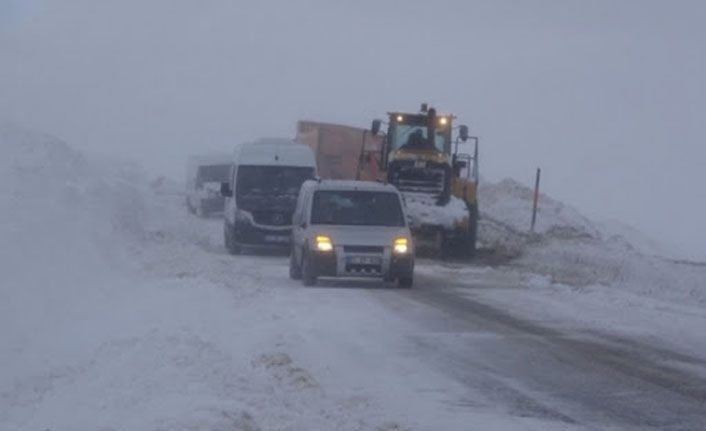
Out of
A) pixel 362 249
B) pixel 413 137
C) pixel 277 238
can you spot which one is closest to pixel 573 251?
pixel 413 137

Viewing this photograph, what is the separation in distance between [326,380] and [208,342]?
1.92 metres

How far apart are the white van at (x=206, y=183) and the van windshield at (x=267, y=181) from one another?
21.4m

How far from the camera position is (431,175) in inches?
1571

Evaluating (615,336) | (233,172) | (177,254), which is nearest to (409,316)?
(615,336)

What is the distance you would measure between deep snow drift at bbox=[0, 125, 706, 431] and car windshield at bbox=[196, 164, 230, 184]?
24.8 meters

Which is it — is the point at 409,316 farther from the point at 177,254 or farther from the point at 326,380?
the point at 177,254

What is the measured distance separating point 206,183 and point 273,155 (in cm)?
2499

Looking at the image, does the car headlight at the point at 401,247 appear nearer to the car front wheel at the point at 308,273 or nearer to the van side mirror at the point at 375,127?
the car front wheel at the point at 308,273

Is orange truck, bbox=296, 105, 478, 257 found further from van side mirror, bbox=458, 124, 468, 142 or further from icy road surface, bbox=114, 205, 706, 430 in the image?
icy road surface, bbox=114, 205, 706, 430

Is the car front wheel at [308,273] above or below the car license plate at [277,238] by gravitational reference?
below

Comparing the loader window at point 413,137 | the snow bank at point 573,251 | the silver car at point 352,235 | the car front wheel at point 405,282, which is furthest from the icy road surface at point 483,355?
the loader window at point 413,137

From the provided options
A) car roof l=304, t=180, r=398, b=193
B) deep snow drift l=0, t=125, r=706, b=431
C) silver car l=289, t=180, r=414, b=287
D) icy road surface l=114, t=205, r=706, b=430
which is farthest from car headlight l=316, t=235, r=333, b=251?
car roof l=304, t=180, r=398, b=193

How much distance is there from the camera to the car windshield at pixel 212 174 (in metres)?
66.7

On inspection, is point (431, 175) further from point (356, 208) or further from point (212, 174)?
point (212, 174)
